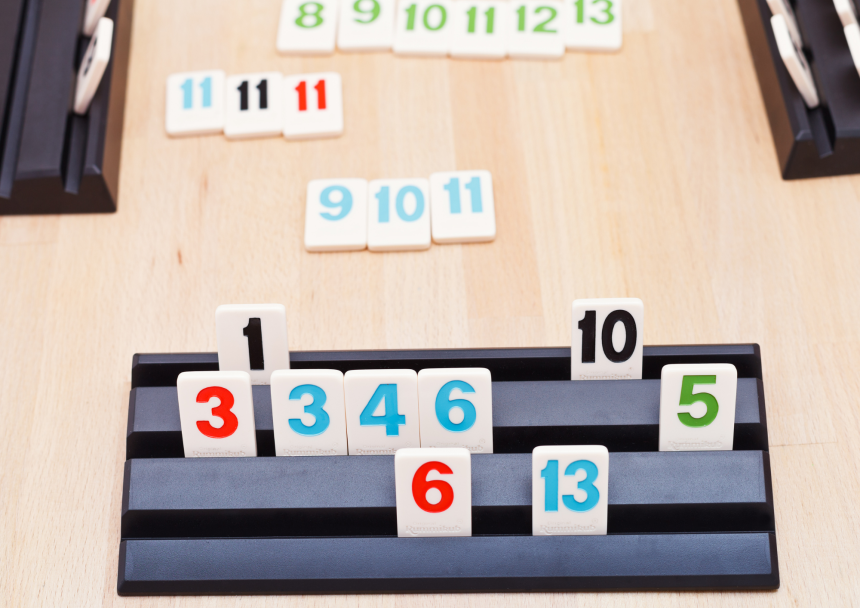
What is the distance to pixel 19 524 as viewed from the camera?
110 cm

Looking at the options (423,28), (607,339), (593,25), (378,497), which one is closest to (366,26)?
(423,28)

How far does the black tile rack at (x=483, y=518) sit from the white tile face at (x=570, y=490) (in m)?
0.02

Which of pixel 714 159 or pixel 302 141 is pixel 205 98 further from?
pixel 714 159

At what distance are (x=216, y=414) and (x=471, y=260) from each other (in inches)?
19.6

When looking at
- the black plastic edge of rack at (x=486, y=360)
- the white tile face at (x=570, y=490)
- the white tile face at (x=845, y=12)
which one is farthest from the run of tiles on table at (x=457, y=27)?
the white tile face at (x=570, y=490)

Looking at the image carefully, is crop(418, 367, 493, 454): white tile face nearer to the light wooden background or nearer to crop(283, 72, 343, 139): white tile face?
the light wooden background

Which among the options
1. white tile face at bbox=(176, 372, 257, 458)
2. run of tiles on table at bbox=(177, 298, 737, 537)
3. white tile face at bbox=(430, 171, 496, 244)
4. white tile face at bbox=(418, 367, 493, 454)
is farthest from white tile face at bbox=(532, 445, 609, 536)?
white tile face at bbox=(430, 171, 496, 244)

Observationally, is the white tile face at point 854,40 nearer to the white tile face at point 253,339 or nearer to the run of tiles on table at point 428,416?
the run of tiles on table at point 428,416

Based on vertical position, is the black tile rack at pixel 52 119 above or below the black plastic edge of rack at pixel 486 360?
above

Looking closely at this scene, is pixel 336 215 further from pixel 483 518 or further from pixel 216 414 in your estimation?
pixel 483 518

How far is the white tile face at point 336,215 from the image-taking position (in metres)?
1.35

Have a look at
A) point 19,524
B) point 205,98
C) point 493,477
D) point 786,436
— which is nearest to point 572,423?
point 493,477

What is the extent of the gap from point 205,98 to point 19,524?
2.65 ft

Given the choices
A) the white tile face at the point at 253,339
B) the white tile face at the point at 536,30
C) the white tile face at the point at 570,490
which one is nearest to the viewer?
the white tile face at the point at 570,490
